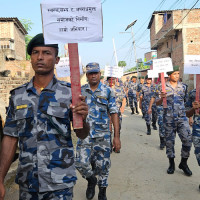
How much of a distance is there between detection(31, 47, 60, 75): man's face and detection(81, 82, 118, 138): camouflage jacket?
72.3 inches

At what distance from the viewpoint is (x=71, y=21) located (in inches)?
71.4

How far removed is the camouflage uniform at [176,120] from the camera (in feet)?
15.5

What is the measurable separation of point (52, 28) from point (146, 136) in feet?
23.1

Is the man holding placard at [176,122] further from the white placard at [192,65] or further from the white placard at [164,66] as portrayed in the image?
the white placard at [192,65]

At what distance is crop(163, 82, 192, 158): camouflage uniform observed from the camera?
4.73 metres

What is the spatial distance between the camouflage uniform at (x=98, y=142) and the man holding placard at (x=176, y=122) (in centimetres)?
148

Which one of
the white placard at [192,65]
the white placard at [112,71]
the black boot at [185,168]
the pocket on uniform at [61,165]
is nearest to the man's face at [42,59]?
the pocket on uniform at [61,165]

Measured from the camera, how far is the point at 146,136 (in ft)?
27.4

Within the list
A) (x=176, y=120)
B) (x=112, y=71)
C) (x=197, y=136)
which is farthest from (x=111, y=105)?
(x=112, y=71)

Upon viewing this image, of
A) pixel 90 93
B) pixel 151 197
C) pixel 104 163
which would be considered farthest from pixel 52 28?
pixel 151 197

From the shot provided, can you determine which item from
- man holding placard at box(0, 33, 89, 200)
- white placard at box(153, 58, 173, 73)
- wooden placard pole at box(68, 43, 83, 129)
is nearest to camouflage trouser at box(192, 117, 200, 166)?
white placard at box(153, 58, 173, 73)

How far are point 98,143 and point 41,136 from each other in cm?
193

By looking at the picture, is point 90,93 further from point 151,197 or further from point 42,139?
point 42,139

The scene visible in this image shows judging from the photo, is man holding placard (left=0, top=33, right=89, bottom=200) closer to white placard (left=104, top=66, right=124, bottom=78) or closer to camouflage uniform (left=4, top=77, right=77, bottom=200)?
camouflage uniform (left=4, top=77, right=77, bottom=200)
